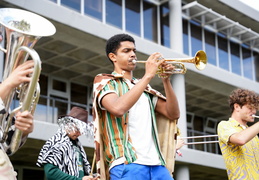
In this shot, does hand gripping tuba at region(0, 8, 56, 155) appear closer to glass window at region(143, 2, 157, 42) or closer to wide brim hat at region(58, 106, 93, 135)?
wide brim hat at region(58, 106, 93, 135)

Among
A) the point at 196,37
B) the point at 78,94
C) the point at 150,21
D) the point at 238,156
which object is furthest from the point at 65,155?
the point at 196,37

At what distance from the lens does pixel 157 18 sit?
708 inches

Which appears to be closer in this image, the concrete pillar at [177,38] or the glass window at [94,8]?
the glass window at [94,8]

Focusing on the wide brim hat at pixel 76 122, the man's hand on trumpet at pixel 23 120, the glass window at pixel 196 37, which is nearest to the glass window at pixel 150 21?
the glass window at pixel 196 37

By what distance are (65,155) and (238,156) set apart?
6.27 ft

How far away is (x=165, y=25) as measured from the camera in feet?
60.2

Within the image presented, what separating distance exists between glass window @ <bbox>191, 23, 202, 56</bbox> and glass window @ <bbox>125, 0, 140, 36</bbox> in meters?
2.99

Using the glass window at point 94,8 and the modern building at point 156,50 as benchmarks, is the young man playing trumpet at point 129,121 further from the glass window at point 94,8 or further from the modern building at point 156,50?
the glass window at point 94,8

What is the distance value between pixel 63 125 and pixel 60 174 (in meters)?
0.75

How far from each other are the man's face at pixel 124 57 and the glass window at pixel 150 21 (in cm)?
1335

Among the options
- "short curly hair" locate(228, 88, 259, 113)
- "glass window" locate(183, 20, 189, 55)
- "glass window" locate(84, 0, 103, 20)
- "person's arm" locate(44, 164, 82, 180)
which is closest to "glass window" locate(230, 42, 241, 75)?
"glass window" locate(183, 20, 189, 55)

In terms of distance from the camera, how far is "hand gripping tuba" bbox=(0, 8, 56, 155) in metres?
2.91

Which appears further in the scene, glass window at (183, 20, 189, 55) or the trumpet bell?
glass window at (183, 20, 189, 55)

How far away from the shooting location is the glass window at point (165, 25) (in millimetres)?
18078
